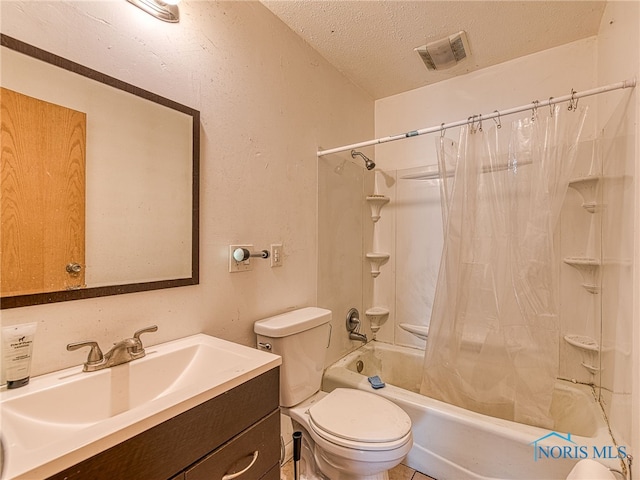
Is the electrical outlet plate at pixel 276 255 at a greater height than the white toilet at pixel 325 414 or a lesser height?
greater

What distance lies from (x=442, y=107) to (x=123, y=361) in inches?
93.6

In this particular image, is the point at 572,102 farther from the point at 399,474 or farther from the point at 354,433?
the point at 399,474

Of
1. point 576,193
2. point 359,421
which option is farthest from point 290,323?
point 576,193

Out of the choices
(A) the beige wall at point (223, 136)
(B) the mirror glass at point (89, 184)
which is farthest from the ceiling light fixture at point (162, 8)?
(B) the mirror glass at point (89, 184)

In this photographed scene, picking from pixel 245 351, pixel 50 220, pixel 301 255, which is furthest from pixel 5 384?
pixel 301 255

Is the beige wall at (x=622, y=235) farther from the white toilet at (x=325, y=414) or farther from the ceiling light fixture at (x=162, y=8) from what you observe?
the ceiling light fixture at (x=162, y=8)

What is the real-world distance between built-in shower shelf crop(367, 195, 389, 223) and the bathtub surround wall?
6 cm

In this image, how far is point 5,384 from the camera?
714 mm

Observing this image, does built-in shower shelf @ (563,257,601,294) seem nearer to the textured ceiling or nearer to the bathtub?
the bathtub

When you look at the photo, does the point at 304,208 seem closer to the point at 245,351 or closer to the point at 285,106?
the point at 285,106

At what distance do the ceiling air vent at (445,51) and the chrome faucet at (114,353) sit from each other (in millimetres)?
2078

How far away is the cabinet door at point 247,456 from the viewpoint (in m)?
0.73

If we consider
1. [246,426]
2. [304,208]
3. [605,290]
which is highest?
[304,208]

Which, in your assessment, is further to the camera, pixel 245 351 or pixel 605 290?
pixel 605 290
